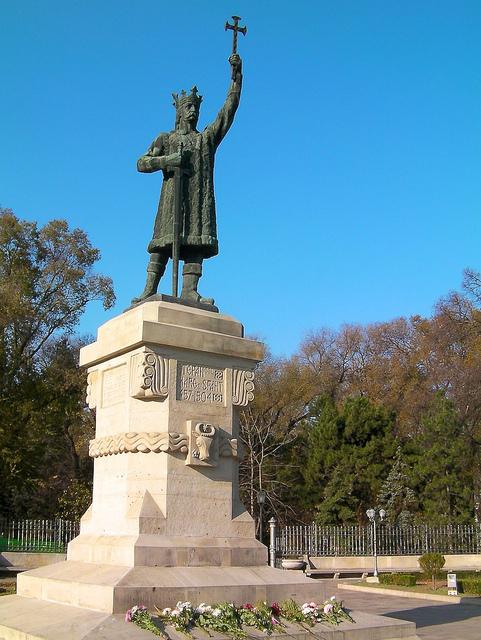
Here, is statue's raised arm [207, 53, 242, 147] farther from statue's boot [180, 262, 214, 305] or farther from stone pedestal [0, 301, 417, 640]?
stone pedestal [0, 301, 417, 640]

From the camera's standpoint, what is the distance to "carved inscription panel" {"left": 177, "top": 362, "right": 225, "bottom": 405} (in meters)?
8.63

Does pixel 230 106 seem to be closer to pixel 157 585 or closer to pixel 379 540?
pixel 157 585

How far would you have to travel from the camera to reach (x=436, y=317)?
4425cm

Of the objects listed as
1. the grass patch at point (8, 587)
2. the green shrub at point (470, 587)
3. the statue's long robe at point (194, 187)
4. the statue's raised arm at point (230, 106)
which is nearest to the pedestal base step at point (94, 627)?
the statue's long robe at point (194, 187)

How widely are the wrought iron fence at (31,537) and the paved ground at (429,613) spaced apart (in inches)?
411

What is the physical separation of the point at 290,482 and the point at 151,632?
32422 millimetres

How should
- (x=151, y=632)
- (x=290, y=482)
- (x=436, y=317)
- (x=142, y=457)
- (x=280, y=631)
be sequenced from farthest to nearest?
(x=436, y=317)
(x=290, y=482)
(x=142, y=457)
(x=280, y=631)
(x=151, y=632)

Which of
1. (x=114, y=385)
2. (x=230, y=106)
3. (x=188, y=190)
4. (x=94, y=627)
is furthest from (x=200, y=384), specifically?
(x=230, y=106)

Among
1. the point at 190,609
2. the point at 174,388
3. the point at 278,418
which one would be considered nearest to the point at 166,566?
the point at 190,609

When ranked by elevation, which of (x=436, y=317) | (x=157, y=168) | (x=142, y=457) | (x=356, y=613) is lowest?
(x=356, y=613)

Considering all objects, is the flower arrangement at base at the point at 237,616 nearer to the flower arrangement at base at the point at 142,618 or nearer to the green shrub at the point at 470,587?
the flower arrangement at base at the point at 142,618

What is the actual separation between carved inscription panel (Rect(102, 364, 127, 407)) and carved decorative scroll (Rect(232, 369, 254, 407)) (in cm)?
128

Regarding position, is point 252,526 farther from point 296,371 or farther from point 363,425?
point 296,371

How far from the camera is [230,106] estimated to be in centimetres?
1008
